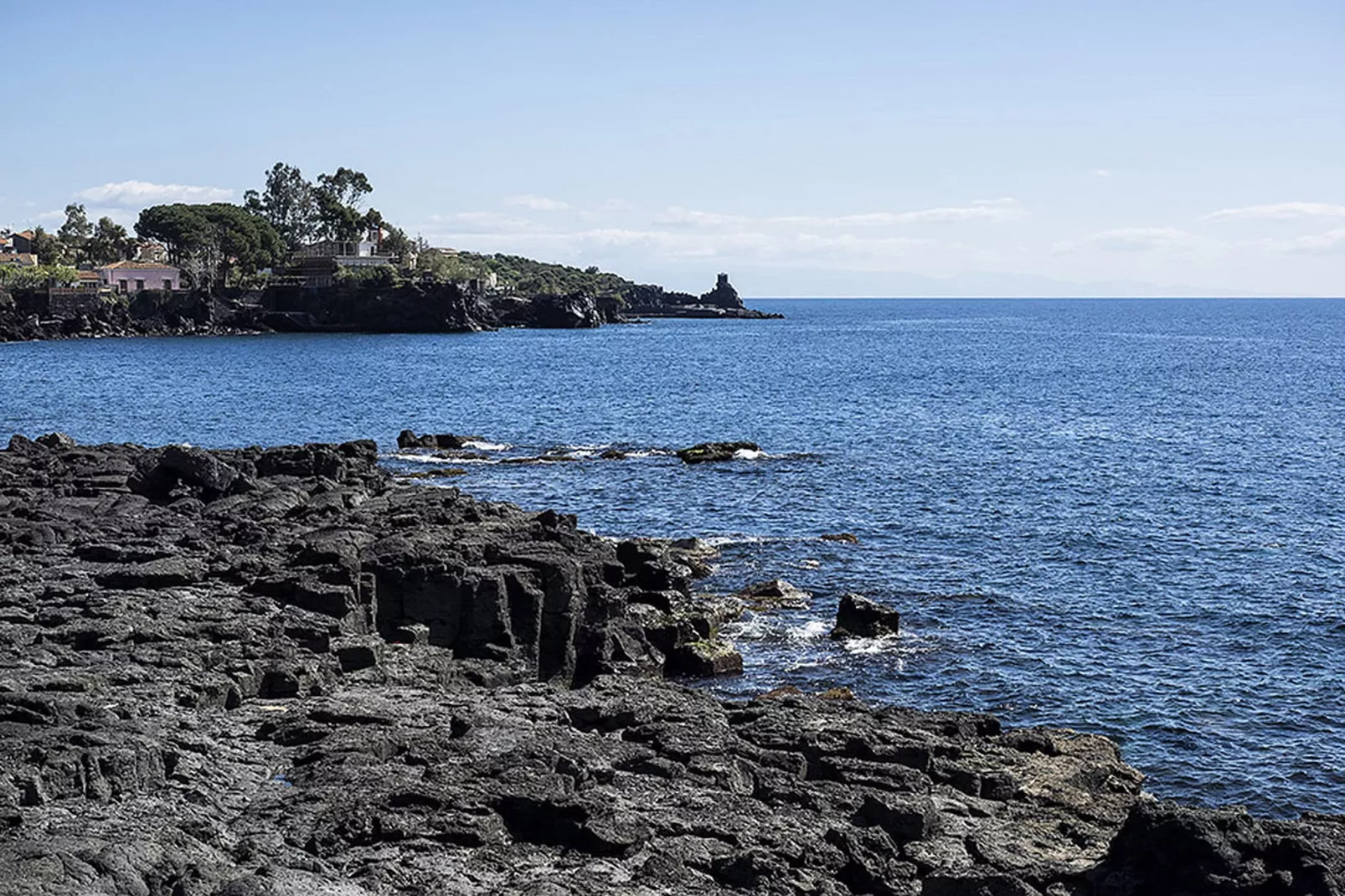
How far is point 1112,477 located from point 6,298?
527 ft

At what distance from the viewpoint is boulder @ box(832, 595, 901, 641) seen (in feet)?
131

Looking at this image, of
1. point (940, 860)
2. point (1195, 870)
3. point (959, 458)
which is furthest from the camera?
point (959, 458)

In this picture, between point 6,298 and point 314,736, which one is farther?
point 6,298

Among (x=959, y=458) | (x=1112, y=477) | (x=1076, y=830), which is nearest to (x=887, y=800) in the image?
(x=1076, y=830)

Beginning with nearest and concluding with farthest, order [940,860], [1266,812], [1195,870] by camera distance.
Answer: [1195,870] < [940,860] < [1266,812]

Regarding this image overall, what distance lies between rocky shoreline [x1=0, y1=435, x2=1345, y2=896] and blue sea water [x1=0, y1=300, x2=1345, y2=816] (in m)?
5.66

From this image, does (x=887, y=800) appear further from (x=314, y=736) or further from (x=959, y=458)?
(x=959, y=458)

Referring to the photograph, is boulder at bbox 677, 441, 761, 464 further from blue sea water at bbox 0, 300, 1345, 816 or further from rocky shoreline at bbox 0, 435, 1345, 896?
rocky shoreline at bbox 0, 435, 1345, 896

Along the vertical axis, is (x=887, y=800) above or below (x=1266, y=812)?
above

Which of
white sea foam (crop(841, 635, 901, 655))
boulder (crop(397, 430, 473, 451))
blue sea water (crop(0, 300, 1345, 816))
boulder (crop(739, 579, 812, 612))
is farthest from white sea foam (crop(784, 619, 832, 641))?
boulder (crop(397, 430, 473, 451))

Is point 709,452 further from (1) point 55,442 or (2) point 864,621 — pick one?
(2) point 864,621

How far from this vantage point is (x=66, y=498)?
43594mm

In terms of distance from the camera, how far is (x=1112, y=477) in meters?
68.9

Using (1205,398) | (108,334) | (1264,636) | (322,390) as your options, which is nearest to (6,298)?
(108,334)
